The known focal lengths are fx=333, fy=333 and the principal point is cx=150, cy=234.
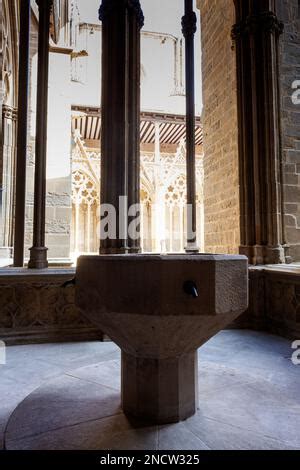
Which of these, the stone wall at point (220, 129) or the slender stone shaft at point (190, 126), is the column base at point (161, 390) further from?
the stone wall at point (220, 129)

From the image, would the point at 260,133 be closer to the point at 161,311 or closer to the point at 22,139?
→ the point at 22,139

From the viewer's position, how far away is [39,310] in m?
2.97

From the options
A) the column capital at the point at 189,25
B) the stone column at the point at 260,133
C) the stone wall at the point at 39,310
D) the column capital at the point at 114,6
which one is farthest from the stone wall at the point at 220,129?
the stone wall at the point at 39,310

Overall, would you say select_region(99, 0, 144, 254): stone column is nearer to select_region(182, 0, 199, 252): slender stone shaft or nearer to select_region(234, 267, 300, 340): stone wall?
select_region(182, 0, 199, 252): slender stone shaft

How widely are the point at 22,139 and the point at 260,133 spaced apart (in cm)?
261

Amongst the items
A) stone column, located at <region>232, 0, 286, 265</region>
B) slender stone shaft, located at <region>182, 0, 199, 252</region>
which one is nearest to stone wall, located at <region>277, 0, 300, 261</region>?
stone column, located at <region>232, 0, 286, 265</region>

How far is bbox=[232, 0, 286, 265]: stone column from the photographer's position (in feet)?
12.4

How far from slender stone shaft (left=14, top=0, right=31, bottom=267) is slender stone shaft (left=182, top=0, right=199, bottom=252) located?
171cm

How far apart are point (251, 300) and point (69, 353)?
1.89 meters

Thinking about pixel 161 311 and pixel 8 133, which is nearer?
pixel 161 311

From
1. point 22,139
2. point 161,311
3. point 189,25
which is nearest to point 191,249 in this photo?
point 22,139

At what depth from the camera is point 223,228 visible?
535 centimetres

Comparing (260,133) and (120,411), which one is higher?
(260,133)
